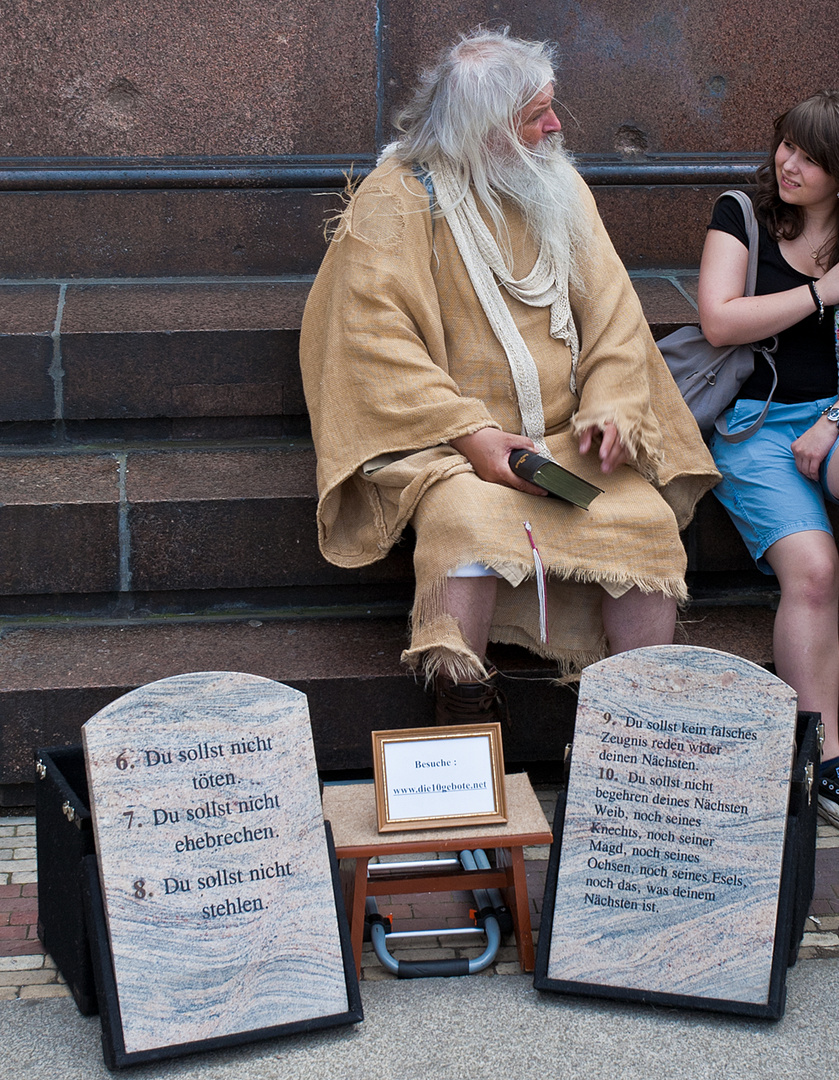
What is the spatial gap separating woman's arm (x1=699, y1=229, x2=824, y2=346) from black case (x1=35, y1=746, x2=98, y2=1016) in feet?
6.67

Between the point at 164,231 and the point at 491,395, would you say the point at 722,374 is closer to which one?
the point at 491,395

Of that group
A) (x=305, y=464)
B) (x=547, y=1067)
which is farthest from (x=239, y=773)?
(x=305, y=464)

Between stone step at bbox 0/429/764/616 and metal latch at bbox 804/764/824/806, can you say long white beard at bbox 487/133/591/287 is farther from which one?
metal latch at bbox 804/764/824/806

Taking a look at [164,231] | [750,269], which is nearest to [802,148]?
[750,269]

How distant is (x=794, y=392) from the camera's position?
3275 millimetres

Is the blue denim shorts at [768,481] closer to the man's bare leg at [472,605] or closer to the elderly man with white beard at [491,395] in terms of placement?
the elderly man with white beard at [491,395]

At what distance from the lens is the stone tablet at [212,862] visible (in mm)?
2043

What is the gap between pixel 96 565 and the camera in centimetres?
321

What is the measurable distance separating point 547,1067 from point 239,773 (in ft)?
2.47

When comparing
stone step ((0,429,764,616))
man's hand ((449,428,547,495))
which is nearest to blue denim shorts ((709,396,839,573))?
stone step ((0,429,764,616))

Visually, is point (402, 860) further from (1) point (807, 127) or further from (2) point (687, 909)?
(1) point (807, 127)

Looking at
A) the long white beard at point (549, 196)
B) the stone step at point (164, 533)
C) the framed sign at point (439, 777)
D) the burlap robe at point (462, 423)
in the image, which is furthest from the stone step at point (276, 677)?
the long white beard at point (549, 196)

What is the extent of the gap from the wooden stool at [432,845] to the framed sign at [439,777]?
27mm

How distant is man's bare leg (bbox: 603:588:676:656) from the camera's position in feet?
9.12
